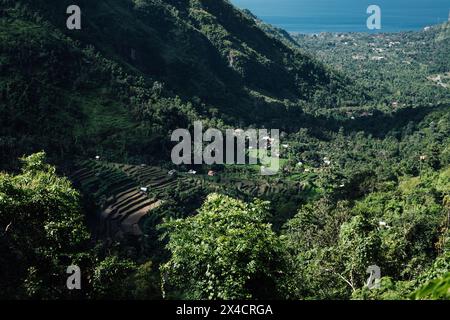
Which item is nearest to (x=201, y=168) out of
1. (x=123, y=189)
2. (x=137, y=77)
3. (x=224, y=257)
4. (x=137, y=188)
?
(x=137, y=188)

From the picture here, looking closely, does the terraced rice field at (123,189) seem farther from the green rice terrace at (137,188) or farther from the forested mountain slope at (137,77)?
the forested mountain slope at (137,77)

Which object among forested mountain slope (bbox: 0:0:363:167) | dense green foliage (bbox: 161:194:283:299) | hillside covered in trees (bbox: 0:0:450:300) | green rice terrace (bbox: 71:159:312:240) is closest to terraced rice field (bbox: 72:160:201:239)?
green rice terrace (bbox: 71:159:312:240)

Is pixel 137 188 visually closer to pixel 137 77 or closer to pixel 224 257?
pixel 137 77

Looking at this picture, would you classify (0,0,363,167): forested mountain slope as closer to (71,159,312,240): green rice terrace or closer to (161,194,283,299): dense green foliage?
(71,159,312,240): green rice terrace

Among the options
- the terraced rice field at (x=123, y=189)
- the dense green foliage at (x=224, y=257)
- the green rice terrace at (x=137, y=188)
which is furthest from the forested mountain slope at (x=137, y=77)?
the dense green foliage at (x=224, y=257)
